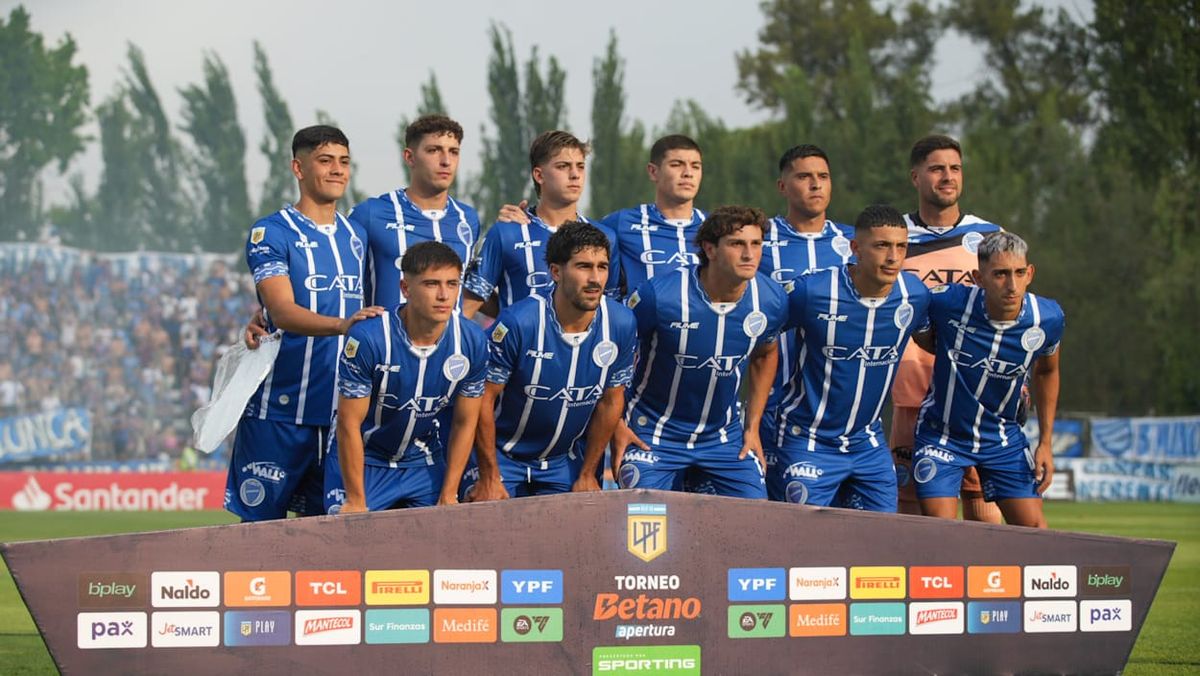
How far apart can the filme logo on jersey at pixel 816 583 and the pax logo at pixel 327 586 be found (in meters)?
1.47

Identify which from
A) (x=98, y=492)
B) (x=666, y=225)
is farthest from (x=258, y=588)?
(x=98, y=492)

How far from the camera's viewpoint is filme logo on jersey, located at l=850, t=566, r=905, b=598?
16.6 feet

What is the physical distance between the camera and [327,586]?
4.81 m

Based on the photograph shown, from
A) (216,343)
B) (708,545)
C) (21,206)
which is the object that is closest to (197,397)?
(216,343)

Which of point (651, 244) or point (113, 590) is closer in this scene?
point (113, 590)

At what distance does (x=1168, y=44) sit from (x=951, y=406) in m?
26.3

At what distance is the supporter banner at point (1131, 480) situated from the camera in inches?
941

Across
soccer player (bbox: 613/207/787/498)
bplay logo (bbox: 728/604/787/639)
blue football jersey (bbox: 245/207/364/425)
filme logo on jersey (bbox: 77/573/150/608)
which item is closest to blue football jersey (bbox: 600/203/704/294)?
soccer player (bbox: 613/207/787/498)

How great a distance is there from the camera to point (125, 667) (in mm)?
4754

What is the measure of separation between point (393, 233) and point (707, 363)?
1.61 metres

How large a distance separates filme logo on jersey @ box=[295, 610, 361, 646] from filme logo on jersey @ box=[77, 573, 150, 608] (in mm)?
506

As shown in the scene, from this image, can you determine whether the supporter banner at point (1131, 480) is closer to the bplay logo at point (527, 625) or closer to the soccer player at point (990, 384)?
the soccer player at point (990, 384)

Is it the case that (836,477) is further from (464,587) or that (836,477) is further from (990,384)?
(464,587)

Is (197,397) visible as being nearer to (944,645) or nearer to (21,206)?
(21,206)
